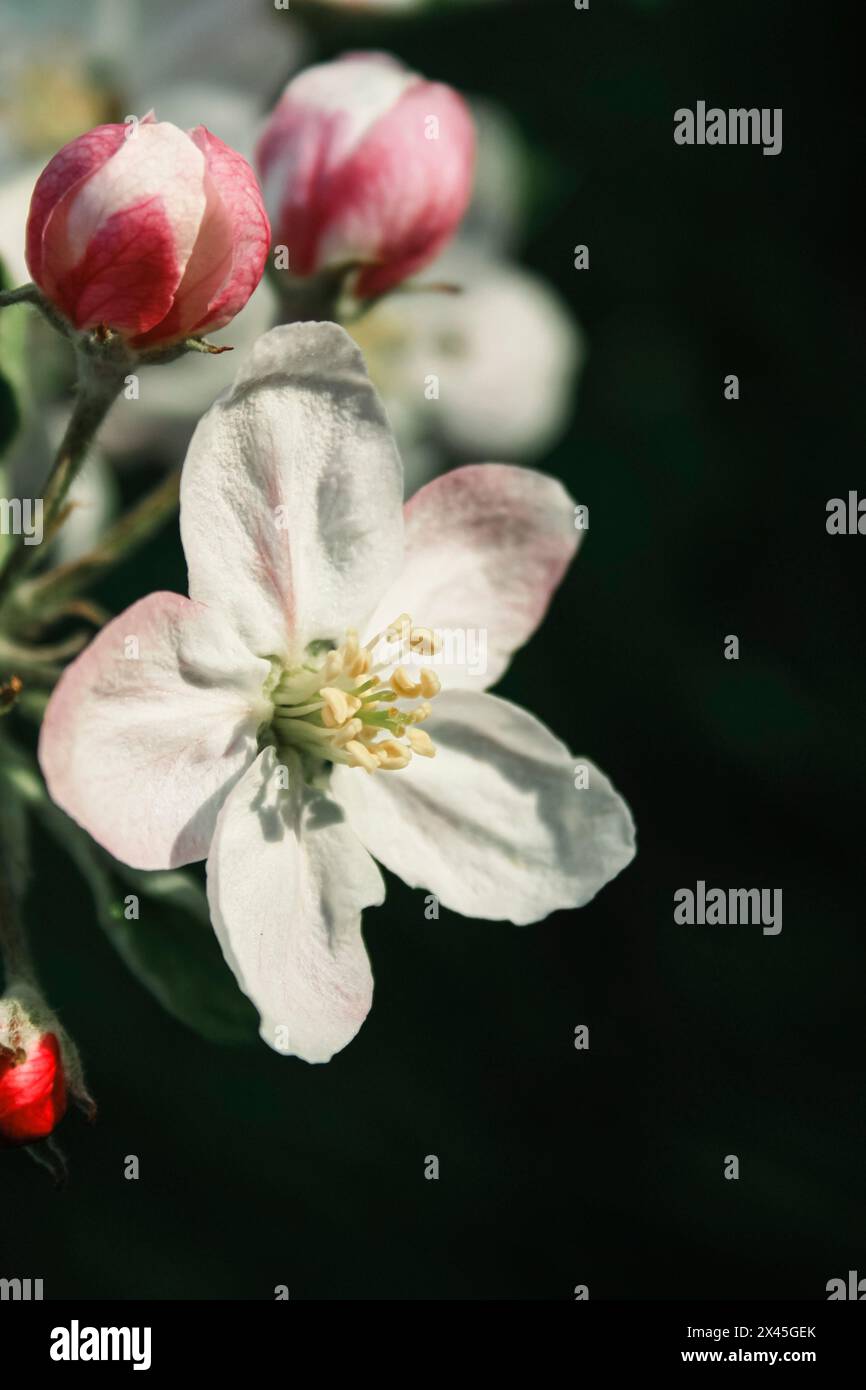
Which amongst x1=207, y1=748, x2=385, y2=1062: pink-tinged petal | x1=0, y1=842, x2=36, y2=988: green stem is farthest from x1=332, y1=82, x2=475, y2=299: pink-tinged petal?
x1=0, y1=842, x2=36, y2=988: green stem

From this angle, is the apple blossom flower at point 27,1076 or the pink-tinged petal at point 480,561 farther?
the pink-tinged petal at point 480,561

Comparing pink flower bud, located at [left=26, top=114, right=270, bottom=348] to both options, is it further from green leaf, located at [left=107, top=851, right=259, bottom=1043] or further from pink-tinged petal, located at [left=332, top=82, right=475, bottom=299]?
green leaf, located at [left=107, top=851, right=259, bottom=1043]

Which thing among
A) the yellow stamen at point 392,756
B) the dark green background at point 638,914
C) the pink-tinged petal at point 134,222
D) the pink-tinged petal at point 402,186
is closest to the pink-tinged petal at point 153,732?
the yellow stamen at point 392,756

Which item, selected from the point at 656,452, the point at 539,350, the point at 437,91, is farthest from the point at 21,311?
the point at 656,452

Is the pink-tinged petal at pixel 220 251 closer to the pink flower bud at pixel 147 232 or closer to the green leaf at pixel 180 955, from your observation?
the pink flower bud at pixel 147 232

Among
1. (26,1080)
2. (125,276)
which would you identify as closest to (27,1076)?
(26,1080)

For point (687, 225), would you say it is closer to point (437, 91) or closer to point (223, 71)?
point (223, 71)
